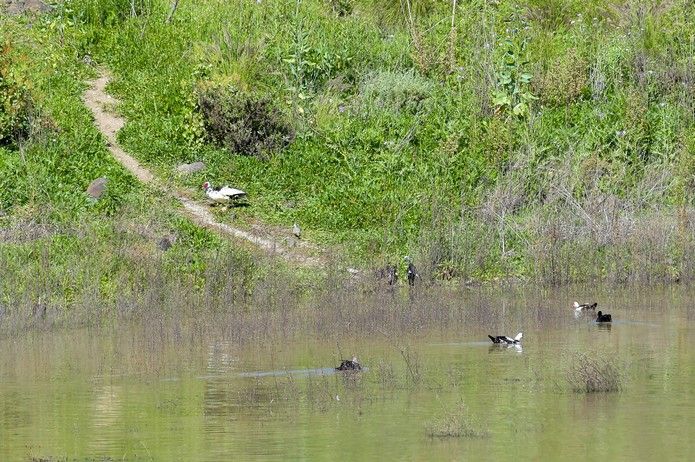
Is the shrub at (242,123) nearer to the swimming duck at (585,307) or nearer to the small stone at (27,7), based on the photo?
the small stone at (27,7)

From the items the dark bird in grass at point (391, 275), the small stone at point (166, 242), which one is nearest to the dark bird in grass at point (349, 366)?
the dark bird in grass at point (391, 275)

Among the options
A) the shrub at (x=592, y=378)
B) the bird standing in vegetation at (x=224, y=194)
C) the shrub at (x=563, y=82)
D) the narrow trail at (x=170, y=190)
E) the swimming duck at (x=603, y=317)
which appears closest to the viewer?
the shrub at (x=592, y=378)

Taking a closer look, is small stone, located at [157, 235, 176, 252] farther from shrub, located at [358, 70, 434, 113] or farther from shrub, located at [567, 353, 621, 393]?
shrub, located at [567, 353, 621, 393]

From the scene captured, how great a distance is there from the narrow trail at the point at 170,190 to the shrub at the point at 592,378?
794cm

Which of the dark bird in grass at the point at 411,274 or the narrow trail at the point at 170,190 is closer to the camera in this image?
the dark bird in grass at the point at 411,274

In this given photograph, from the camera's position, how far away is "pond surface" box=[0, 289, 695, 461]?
1063cm

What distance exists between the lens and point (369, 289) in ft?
62.8

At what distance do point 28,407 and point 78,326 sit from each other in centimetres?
458

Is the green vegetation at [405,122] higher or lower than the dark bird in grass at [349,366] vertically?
higher

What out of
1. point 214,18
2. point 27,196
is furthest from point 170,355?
point 214,18

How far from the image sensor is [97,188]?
21.7 metres

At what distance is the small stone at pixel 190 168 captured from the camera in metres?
23.2

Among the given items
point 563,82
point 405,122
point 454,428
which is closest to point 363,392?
point 454,428

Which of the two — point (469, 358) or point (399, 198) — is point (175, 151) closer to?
point (399, 198)
